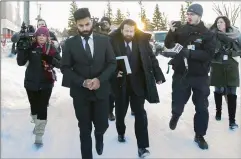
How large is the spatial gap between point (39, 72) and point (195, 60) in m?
2.32

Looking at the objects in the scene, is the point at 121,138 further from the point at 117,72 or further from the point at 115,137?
the point at 117,72

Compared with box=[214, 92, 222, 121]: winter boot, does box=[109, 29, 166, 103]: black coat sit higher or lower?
higher

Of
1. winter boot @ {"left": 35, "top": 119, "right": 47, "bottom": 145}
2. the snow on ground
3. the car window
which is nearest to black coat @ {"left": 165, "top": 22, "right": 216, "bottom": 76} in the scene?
the snow on ground

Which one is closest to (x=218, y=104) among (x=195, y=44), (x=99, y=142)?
(x=195, y=44)

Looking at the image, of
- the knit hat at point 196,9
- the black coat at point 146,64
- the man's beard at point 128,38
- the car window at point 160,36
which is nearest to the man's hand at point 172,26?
the knit hat at point 196,9

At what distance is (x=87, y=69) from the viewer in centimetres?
402

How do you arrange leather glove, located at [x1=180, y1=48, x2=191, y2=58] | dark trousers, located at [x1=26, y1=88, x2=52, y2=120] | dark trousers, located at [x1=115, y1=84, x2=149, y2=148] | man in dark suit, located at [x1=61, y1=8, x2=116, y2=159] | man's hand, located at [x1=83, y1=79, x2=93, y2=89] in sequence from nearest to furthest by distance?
1. man's hand, located at [x1=83, y1=79, x2=93, y2=89]
2. man in dark suit, located at [x1=61, y1=8, x2=116, y2=159]
3. dark trousers, located at [x1=115, y1=84, x2=149, y2=148]
4. leather glove, located at [x1=180, y1=48, x2=191, y2=58]
5. dark trousers, located at [x1=26, y1=88, x2=52, y2=120]

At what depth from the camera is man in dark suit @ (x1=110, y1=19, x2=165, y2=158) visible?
4.51 meters

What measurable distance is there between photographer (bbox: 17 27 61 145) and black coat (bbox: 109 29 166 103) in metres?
0.98

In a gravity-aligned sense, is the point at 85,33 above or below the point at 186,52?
above

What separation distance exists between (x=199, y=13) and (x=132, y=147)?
87.2 inches

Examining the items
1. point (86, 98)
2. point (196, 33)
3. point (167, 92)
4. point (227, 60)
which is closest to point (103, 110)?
point (86, 98)

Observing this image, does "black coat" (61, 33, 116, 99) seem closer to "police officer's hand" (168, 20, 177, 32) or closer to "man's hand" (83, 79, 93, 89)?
"man's hand" (83, 79, 93, 89)

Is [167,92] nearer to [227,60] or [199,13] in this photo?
[227,60]
